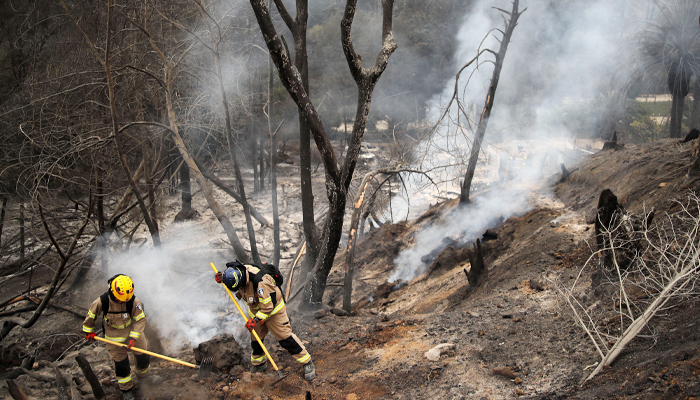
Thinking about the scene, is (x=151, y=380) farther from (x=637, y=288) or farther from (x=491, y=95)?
(x=491, y=95)

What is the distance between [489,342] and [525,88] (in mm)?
23213

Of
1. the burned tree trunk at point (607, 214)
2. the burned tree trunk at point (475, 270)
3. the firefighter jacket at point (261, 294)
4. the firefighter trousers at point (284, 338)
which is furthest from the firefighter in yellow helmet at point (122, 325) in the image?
the burned tree trunk at point (607, 214)

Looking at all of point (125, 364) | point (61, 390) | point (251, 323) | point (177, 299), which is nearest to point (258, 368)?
point (251, 323)

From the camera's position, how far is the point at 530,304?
5266mm

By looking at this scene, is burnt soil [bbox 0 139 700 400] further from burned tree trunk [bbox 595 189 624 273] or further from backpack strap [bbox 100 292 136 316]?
backpack strap [bbox 100 292 136 316]

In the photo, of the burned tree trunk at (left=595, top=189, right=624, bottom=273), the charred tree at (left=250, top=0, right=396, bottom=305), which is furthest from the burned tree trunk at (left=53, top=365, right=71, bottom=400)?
the burned tree trunk at (left=595, top=189, right=624, bottom=273)

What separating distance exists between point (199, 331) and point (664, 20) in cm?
1898

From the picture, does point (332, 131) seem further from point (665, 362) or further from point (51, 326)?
point (665, 362)

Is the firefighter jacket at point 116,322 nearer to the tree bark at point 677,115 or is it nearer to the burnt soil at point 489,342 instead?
the burnt soil at point 489,342

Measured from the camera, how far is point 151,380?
4664 millimetres

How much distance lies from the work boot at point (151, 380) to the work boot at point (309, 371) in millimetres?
1752

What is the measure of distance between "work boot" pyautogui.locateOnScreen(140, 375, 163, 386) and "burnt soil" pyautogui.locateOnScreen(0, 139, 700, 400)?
0.11 m

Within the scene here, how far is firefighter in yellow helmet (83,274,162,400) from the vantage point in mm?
4461

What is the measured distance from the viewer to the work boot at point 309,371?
4.41 m
